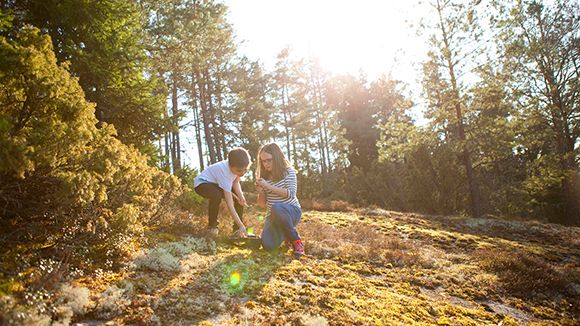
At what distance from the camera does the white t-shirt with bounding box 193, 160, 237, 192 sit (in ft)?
18.2

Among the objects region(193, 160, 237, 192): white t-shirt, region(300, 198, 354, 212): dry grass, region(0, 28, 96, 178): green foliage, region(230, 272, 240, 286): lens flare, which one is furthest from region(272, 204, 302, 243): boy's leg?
region(300, 198, 354, 212): dry grass

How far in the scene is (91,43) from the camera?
5746mm

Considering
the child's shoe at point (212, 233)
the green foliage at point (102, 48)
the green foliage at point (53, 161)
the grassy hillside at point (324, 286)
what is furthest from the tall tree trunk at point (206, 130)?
the green foliage at point (53, 161)

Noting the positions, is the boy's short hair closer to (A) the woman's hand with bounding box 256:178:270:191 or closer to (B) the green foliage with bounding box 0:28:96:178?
(A) the woman's hand with bounding box 256:178:270:191

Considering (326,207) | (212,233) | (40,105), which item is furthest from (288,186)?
(326,207)

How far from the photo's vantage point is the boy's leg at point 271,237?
522 cm

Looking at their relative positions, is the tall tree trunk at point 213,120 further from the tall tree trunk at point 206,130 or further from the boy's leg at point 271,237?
the boy's leg at point 271,237

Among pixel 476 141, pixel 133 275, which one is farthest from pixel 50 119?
pixel 476 141

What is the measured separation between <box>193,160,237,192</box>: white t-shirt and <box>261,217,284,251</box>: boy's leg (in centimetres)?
92

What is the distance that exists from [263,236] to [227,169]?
138 centimetres

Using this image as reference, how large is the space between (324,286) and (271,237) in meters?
1.53

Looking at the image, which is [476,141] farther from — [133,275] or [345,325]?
[133,275]

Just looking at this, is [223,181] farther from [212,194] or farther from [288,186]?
[288,186]

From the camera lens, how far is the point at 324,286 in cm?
397
